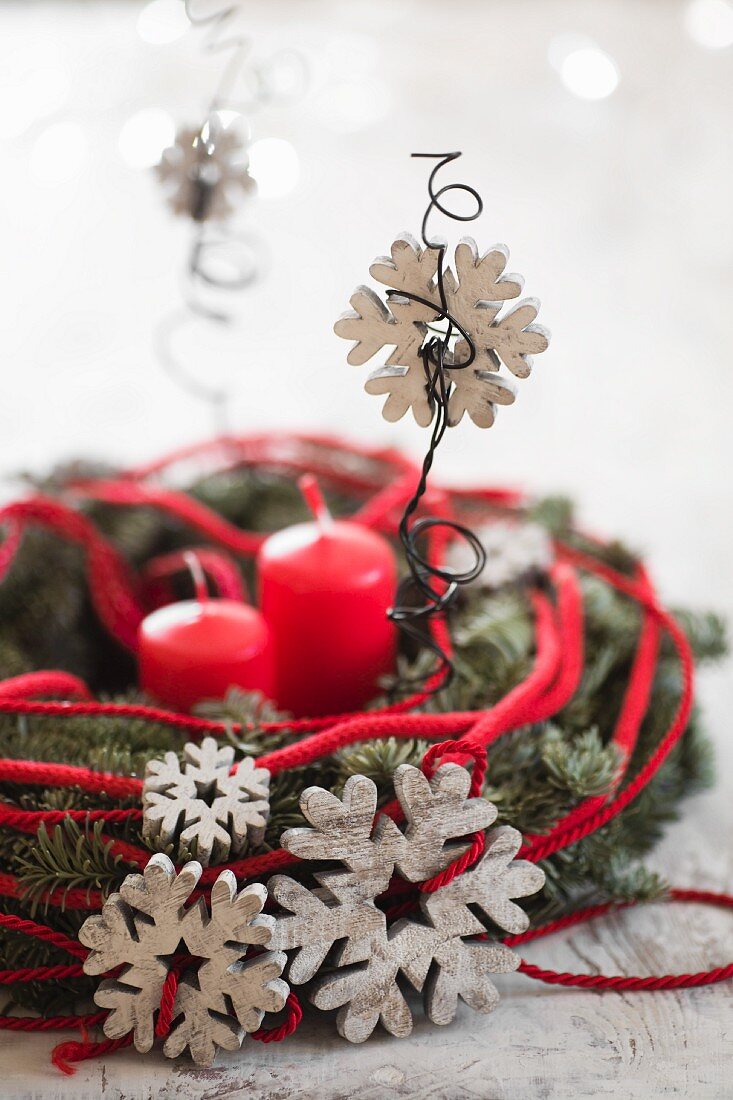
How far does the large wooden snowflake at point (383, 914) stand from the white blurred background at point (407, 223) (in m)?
0.32

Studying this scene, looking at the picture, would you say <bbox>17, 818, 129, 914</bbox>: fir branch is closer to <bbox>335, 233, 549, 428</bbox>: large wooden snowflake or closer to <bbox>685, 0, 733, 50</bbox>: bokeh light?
<bbox>335, 233, 549, 428</bbox>: large wooden snowflake

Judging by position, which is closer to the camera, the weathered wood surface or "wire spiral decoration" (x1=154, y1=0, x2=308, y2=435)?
the weathered wood surface

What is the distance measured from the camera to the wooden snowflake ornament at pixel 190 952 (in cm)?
52

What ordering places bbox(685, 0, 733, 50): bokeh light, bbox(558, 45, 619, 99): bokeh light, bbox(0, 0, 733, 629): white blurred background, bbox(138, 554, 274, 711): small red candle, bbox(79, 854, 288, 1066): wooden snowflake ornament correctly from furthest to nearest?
bbox(685, 0, 733, 50): bokeh light → bbox(558, 45, 619, 99): bokeh light → bbox(0, 0, 733, 629): white blurred background → bbox(138, 554, 274, 711): small red candle → bbox(79, 854, 288, 1066): wooden snowflake ornament

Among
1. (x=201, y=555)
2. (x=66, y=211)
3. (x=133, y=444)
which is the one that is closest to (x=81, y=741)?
(x=201, y=555)

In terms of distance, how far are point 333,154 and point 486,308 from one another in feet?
5.21

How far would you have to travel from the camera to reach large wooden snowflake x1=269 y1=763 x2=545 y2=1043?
1.74ft

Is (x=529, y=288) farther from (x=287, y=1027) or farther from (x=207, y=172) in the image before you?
(x=287, y=1027)

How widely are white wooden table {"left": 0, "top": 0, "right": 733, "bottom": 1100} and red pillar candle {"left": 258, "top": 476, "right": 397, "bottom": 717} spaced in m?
0.20

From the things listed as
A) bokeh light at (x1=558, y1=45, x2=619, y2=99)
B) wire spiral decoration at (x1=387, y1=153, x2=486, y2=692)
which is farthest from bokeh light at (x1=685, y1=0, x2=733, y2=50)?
wire spiral decoration at (x1=387, y1=153, x2=486, y2=692)

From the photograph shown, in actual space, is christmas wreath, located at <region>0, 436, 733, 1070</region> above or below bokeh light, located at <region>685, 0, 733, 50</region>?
below

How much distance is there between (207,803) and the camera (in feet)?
1.83

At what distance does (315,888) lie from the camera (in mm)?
563

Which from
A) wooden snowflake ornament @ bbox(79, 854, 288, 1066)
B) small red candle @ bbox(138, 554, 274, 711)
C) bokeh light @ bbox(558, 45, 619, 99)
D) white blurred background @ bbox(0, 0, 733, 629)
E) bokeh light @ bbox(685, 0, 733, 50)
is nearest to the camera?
wooden snowflake ornament @ bbox(79, 854, 288, 1066)
